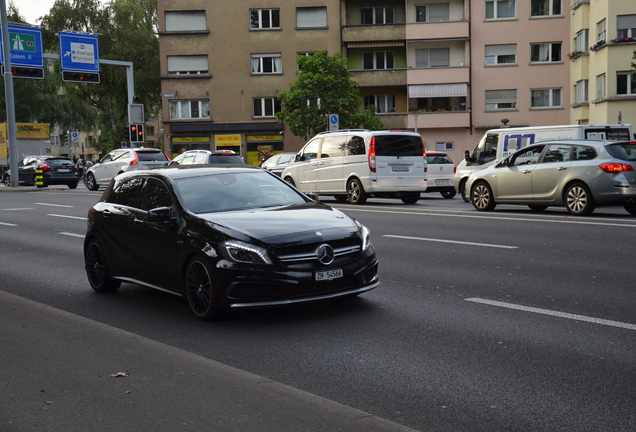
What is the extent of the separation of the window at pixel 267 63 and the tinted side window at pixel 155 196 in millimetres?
50179

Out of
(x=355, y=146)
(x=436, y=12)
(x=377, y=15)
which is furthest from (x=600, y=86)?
(x=355, y=146)

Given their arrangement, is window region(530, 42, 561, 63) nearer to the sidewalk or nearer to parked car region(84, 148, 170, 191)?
parked car region(84, 148, 170, 191)

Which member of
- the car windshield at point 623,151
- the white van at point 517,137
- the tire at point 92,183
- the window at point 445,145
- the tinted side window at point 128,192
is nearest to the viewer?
the tinted side window at point 128,192

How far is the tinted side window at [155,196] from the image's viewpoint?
330 inches

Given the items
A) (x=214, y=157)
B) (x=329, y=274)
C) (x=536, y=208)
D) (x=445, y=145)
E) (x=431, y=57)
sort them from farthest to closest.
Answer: (x=431, y=57) < (x=445, y=145) < (x=214, y=157) < (x=536, y=208) < (x=329, y=274)

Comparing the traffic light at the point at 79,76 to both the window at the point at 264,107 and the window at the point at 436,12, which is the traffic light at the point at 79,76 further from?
the window at the point at 436,12

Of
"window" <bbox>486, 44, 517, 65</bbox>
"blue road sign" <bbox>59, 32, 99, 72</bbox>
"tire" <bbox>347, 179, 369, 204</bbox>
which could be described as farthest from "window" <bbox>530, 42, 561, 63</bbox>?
"tire" <bbox>347, 179, 369, 204</bbox>

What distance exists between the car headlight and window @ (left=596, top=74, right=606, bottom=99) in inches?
1550

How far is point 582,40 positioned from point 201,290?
4591cm

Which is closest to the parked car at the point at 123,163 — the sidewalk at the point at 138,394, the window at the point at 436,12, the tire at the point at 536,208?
the tire at the point at 536,208

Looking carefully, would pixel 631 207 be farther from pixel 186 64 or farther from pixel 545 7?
pixel 186 64

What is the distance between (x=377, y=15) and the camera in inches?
2299

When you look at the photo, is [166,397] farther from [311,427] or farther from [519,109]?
[519,109]

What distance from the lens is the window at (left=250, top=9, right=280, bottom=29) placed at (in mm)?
58125
